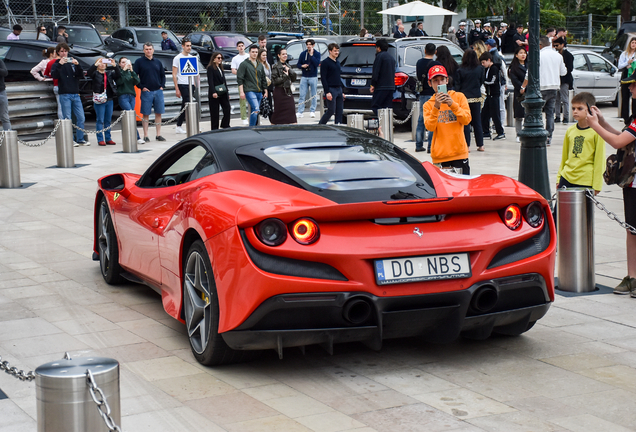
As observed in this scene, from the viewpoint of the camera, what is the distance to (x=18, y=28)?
79.3ft

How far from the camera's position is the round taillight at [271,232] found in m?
4.55

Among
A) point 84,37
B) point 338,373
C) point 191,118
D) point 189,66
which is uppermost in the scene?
point 84,37

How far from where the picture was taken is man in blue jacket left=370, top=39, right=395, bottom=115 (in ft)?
53.9

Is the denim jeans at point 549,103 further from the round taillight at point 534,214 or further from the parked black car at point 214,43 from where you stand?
the parked black car at point 214,43

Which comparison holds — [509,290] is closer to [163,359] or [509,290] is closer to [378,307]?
[378,307]

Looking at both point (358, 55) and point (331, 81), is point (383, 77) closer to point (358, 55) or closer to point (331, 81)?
point (331, 81)

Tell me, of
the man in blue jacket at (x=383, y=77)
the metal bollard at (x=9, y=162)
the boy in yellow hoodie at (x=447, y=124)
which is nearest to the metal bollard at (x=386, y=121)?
the man in blue jacket at (x=383, y=77)

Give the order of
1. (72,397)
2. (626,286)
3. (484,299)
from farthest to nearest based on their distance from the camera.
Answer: (626,286)
(484,299)
(72,397)

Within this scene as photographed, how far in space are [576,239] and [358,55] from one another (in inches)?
532

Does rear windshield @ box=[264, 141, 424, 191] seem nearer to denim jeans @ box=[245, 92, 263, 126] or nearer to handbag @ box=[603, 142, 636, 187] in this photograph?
handbag @ box=[603, 142, 636, 187]

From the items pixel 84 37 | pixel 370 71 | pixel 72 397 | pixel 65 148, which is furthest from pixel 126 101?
pixel 72 397

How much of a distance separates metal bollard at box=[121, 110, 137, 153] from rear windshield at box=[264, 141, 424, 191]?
11.7 metres

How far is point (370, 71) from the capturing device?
758 inches

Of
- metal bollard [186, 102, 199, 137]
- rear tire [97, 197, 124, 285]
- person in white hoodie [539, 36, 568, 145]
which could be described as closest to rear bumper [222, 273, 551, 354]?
rear tire [97, 197, 124, 285]
